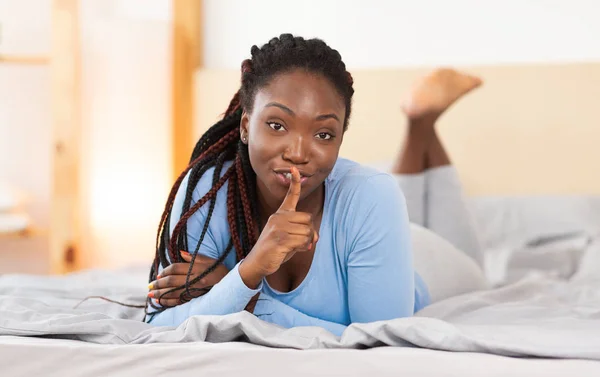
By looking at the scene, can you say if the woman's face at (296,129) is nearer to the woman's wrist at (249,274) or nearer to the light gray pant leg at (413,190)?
the woman's wrist at (249,274)

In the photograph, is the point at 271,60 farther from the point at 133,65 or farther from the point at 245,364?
the point at 133,65

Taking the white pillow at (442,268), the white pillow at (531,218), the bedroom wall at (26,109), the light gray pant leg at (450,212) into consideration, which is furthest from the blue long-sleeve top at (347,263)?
the bedroom wall at (26,109)

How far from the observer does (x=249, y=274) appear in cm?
115

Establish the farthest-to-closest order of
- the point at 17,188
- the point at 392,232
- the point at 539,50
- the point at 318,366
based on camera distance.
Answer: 1. the point at 17,188
2. the point at 539,50
3. the point at 392,232
4. the point at 318,366

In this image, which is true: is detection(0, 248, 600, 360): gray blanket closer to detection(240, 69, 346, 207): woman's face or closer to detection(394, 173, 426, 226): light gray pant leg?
detection(240, 69, 346, 207): woman's face

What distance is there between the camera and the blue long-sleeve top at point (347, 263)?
124cm

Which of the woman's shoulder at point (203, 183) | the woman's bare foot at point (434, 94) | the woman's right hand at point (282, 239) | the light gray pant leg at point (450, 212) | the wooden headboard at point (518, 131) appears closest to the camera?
the woman's right hand at point (282, 239)

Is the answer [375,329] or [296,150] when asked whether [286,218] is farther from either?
[375,329]

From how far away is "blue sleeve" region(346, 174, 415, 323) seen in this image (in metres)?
1.24

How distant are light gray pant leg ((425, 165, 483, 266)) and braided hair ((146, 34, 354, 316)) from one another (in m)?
0.81

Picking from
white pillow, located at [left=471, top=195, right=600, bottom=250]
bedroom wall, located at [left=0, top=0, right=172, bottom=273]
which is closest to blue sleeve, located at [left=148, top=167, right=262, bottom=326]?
white pillow, located at [left=471, top=195, right=600, bottom=250]

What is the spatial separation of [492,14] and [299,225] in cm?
209

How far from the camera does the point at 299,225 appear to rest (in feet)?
3.69

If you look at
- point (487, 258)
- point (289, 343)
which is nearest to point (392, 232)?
point (289, 343)
